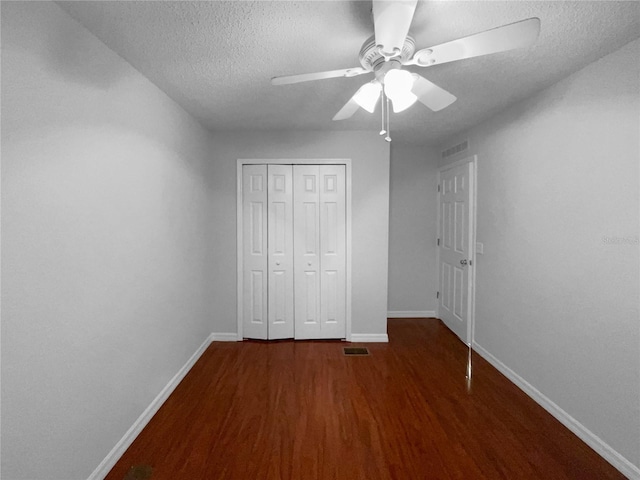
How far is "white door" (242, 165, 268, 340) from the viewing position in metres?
3.41

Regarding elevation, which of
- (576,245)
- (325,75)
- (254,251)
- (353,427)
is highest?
(325,75)

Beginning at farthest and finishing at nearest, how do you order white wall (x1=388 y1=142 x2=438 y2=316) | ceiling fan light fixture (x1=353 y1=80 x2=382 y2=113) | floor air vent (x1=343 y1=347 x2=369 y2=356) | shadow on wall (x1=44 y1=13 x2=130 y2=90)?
white wall (x1=388 y1=142 x2=438 y2=316)
floor air vent (x1=343 y1=347 x2=369 y2=356)
ceiling fan light fixture (x1=353 y1=80 x2=382 y2=113)
shadow on wall (x1=44 y1=13 x2=130 y2=90)

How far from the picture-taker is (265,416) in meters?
2.17

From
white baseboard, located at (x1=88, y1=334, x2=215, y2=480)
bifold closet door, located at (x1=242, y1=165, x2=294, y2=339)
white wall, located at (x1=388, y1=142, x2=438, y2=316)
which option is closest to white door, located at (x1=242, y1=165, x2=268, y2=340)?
bifold closet door, located at (x1=242, y1=165, x2=294, y2=339)

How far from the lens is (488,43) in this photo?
1.18m

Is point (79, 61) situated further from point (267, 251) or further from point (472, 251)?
point (472, 251)

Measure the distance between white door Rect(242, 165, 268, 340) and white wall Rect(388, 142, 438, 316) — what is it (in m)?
1.80

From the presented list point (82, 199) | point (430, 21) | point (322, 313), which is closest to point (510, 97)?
point (430, 21)

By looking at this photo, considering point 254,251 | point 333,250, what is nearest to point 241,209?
point 254,251

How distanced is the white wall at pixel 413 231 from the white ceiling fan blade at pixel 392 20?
3025 mm

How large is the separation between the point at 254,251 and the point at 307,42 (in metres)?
2.24

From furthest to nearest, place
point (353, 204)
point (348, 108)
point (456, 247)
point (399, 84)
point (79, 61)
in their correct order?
1. point (456, 247)
2. point (353, 204)
3. point (348, 108)
4. point (79, 61)
5. point (399, 84)

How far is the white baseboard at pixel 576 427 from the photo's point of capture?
168 cm

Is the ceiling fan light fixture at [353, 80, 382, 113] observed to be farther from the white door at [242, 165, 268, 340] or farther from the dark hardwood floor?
the dark hardwood floor
